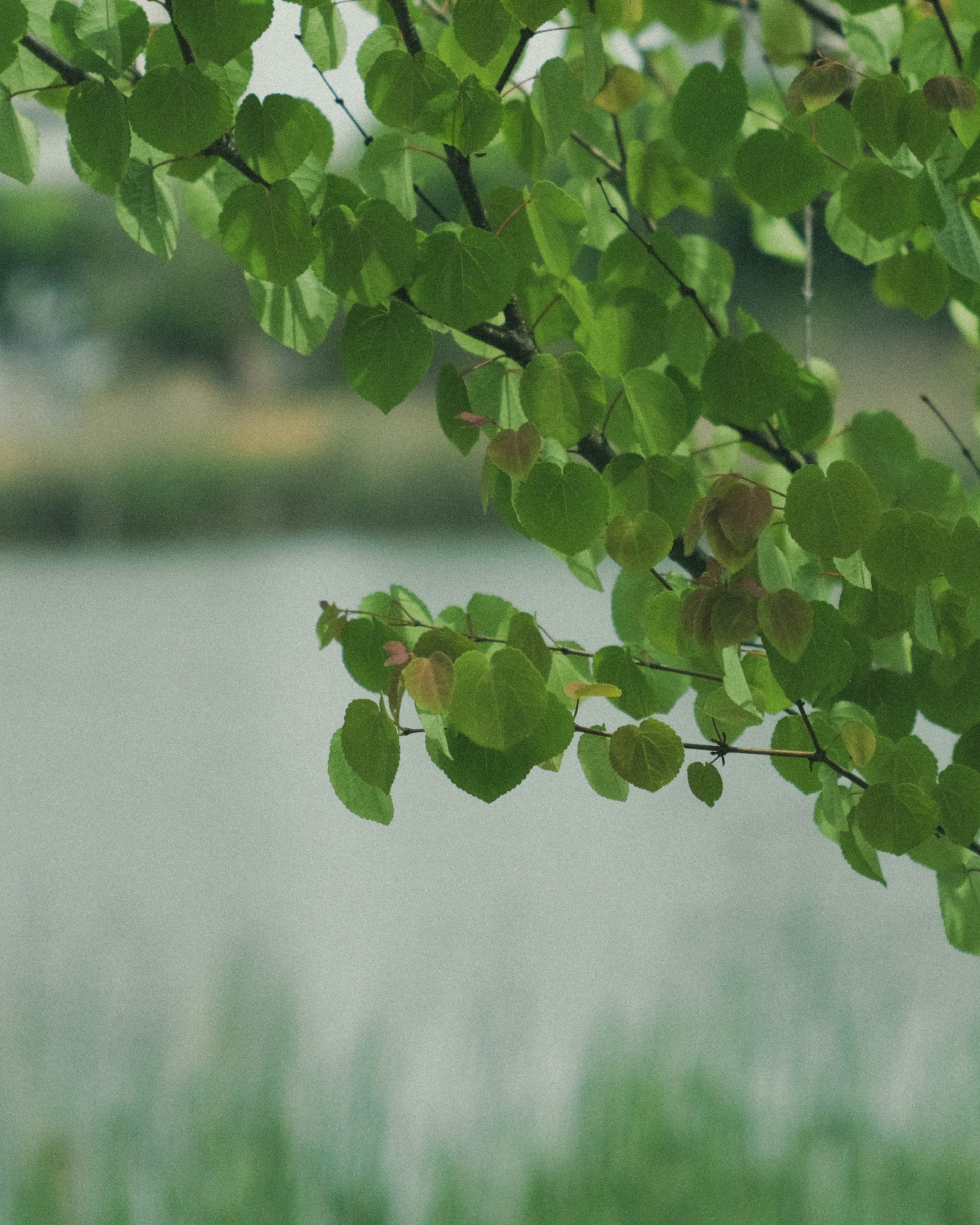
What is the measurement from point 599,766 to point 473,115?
224 mm

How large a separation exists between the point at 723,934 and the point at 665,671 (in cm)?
171

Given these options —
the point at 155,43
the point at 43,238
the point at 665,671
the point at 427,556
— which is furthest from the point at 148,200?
the point at 43,238

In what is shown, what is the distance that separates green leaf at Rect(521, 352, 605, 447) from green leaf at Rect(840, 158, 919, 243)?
114mm

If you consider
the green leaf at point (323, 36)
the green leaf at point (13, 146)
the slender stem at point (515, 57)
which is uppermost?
the green leaf at point (323, 36)

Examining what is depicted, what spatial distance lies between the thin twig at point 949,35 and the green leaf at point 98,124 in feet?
0.86

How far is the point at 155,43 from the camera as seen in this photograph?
35 centimetres

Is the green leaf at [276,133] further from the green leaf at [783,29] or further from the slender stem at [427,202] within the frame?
the green leaf at [783,29]

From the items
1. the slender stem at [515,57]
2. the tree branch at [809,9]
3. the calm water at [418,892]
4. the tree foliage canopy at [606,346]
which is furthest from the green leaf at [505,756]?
the calm water at [418,892]

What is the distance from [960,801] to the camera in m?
0.37

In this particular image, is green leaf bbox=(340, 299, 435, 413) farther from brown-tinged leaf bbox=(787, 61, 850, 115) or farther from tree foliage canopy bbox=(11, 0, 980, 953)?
brown-tinged leaf bbox=(787, 61, 850, 115)

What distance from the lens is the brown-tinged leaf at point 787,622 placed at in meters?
0.33

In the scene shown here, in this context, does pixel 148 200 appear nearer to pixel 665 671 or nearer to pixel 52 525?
pixel 665 671

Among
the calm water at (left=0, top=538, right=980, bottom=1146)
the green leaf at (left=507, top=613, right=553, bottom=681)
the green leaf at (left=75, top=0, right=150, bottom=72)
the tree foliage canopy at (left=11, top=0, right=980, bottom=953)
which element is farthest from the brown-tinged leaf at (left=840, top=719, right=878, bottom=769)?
the calm water at (left=0, top=538, right=980, bottom=1146)

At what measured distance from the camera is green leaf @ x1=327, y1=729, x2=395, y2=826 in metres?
0.36
